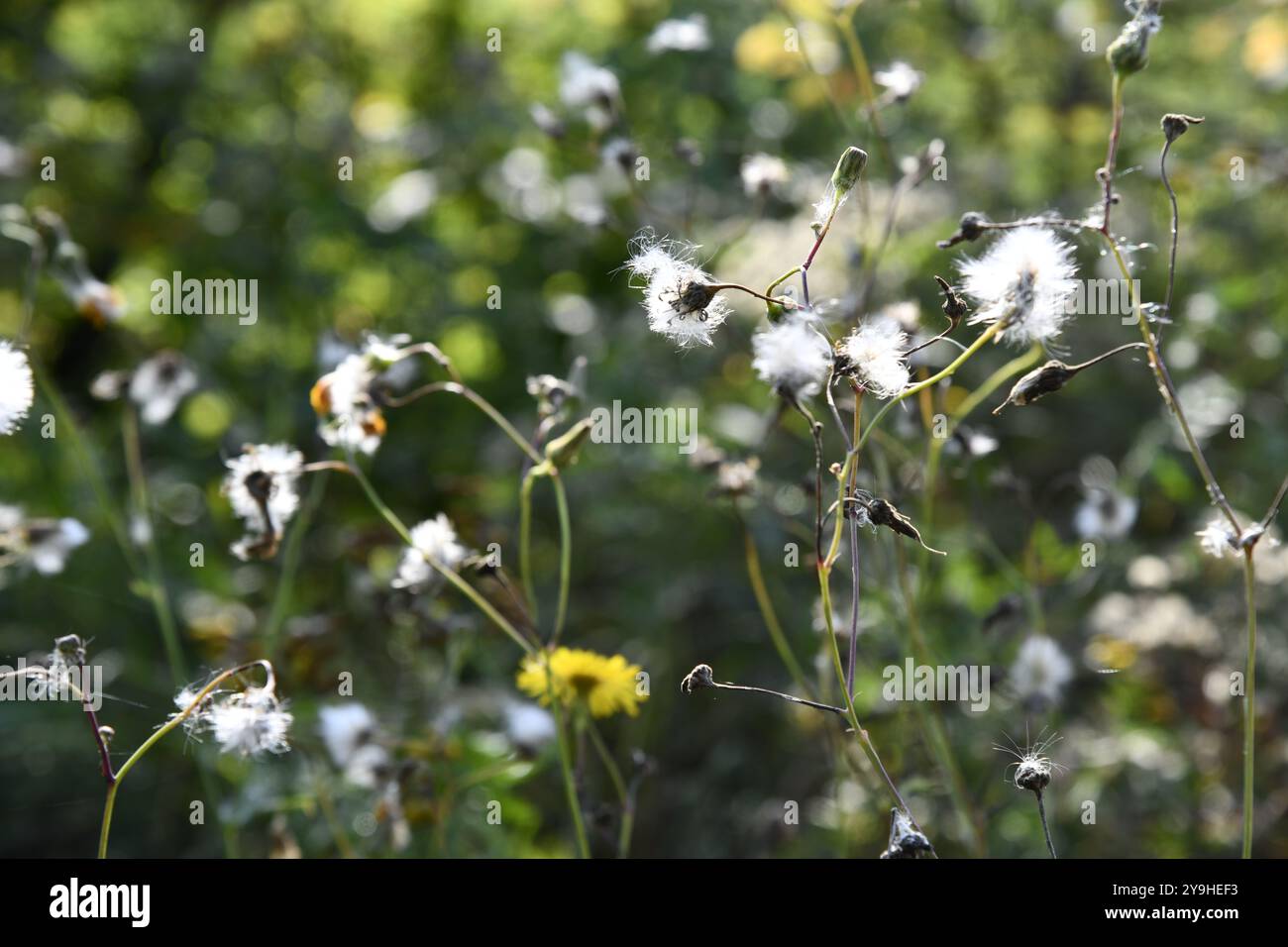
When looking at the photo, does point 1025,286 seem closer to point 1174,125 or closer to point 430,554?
point 1174,125

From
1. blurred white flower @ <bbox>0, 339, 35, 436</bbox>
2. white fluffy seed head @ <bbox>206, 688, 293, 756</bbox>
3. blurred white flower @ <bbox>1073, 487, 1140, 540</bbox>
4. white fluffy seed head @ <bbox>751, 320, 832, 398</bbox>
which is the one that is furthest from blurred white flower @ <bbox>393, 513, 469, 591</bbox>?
blurred white flower @ <bbox>1073, 487, 1140, 540</bbox>

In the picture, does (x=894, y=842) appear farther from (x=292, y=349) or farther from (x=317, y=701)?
(x=292, y=349)

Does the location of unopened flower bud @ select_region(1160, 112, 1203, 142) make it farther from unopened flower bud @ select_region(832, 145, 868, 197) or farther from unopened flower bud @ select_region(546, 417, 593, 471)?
unopened flower bud @ select_region(546, 417, 593, 471)

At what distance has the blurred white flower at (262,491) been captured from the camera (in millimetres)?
1052

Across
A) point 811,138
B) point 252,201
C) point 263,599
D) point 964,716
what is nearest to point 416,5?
point 252,201

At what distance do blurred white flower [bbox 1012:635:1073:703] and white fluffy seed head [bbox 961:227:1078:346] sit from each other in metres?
0.59

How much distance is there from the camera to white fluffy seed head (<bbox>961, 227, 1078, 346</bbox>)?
2.57ft

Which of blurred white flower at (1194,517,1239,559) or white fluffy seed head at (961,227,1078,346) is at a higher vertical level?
white fluffy seed head at (961,227,1078,346)

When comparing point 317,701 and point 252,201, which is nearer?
point 317,701

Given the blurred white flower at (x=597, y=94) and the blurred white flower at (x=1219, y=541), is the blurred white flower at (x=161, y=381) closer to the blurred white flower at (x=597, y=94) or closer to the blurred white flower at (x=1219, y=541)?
the blurred white flower at (x=597, y=94)

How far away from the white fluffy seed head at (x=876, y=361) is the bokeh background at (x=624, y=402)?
361 mm

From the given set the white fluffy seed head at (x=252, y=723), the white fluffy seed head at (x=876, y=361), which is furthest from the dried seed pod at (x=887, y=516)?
the white fluffy seed head at (x=252, y=723)

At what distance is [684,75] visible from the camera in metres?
2.48

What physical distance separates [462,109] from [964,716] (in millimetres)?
1769
